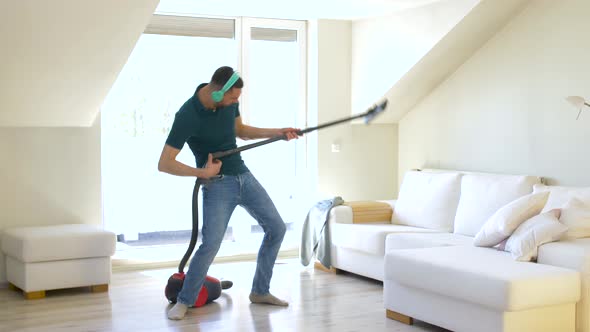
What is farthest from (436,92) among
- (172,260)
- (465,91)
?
(172,260)

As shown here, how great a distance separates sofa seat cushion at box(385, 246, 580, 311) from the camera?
3648mm

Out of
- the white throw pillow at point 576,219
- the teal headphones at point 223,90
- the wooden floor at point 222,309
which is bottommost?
the wooden floor at point 222,309

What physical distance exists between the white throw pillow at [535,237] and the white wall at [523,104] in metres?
0.99

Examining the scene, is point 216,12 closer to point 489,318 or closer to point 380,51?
point 380,51

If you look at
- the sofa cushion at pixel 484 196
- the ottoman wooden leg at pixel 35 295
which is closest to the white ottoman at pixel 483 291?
the sofa cushion at pixel 484 196

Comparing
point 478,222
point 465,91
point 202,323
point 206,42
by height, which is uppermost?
point 206,42

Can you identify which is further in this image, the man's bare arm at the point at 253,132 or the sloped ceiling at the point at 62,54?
the man's bare arm at the point at 253,132

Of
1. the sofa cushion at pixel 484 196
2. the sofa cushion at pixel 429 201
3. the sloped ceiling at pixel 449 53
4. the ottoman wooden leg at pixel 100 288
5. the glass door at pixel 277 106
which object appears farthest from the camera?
the glass door at pixel 277 106

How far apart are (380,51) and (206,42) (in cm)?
149

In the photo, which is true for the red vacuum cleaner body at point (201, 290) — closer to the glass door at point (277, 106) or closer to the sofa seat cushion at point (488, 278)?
the sofa seat cushion at point (488, 278)

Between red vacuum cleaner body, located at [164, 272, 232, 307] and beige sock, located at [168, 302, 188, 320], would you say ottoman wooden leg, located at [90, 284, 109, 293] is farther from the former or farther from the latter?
beige sock, located at [168, 302, 188, 320]

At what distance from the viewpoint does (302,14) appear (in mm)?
6480

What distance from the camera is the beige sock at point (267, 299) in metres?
4.81

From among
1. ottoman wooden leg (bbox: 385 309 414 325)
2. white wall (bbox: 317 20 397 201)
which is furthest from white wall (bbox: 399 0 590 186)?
ottoman wooden leg (bbox: 385 309 414 325)
